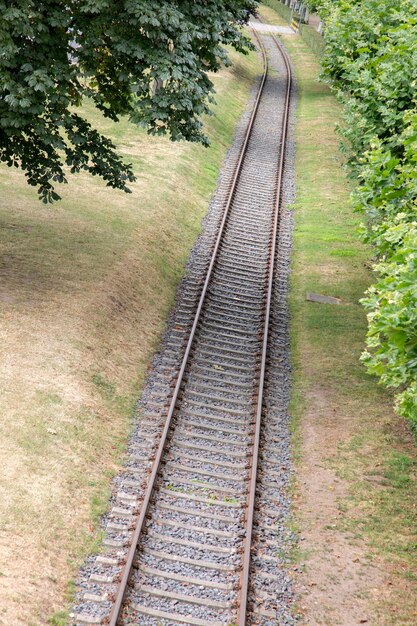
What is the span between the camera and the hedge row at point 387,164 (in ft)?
30.5

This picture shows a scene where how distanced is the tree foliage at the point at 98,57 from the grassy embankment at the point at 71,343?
3658 millimetres

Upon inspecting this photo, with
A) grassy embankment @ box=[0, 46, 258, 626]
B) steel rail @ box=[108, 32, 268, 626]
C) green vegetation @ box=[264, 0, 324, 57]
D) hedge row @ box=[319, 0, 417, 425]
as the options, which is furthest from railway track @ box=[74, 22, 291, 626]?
green vegetation @ box=[264, 0, 324, 57]

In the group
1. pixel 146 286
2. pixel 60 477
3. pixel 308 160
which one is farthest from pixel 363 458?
pixel 308 160

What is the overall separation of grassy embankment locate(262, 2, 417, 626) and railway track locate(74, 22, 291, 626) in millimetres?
774

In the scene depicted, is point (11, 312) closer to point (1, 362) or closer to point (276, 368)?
point (1, 362)

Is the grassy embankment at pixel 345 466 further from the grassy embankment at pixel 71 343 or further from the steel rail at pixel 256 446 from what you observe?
the grassy embankment at pixel 71 343

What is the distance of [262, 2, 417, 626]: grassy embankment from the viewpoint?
1172 cm

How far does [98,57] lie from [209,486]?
962 centimetres

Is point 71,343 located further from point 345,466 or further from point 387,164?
point 387,164

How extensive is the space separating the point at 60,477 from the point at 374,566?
5422mm

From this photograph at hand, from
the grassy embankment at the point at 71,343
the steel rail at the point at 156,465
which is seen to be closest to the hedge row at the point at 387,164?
the steel rail at the point at 156,465

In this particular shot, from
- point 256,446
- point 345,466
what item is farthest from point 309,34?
point 256,446

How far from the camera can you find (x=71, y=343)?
17.1 meters

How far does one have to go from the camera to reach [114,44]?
16.4m
